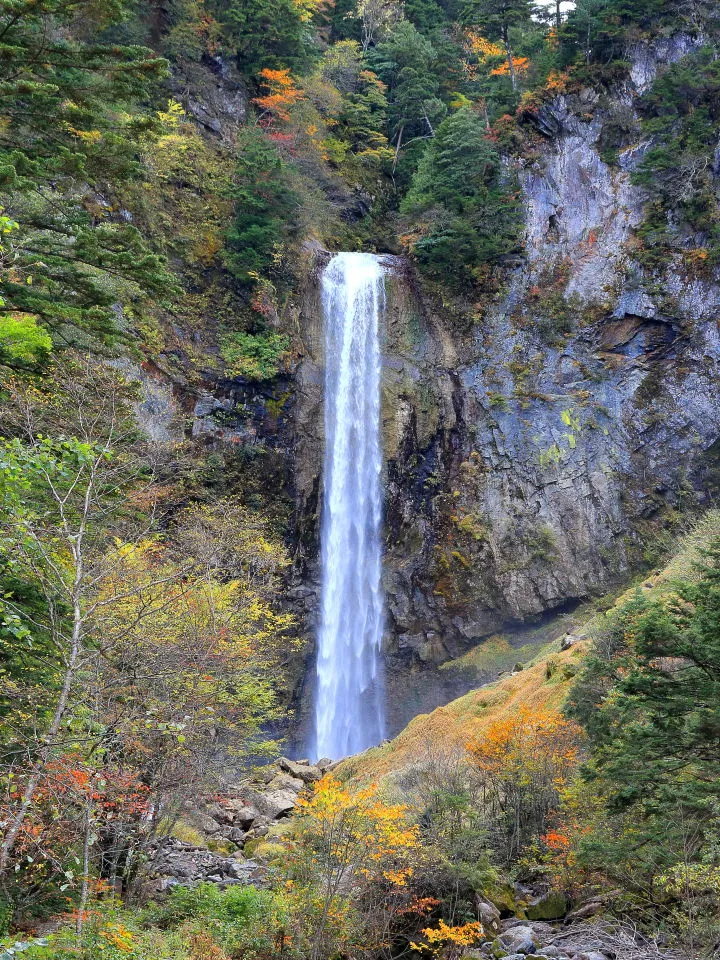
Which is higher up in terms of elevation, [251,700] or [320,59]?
[320,59]

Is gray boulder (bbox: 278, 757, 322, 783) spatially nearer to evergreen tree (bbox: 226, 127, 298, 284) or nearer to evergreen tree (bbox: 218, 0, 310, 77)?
evergreen tree (bbox: 226, 127, 298, 284)

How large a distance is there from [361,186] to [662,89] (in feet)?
39.4

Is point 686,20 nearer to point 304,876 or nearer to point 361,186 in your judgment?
point 361,186

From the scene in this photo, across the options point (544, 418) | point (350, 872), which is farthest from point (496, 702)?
point (544, 418)

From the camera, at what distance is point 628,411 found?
23703 millimetres

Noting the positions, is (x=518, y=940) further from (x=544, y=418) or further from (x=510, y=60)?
(x=510, y=60)

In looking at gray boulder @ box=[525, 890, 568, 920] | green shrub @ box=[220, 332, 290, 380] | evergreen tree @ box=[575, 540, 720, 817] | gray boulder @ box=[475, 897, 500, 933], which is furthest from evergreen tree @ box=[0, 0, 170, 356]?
green shrub @ box=[220, 332, 290, 380]

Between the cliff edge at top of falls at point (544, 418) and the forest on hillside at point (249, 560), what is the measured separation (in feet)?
1.46

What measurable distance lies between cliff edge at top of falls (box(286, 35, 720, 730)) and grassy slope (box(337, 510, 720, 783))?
5.42m

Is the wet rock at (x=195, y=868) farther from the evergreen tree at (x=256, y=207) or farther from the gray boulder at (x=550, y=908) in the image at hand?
the evergreen tree at (x=256, y=207)

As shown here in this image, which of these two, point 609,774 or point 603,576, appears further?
point 603,576

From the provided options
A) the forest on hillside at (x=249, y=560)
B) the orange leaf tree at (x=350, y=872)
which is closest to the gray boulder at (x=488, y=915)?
the forest on hillside at (x=249, y=560)

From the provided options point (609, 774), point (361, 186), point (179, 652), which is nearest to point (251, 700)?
point (179, 652)

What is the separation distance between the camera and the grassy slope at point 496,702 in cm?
1377
